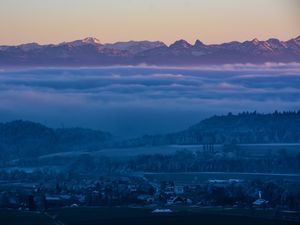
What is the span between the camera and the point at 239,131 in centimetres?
4703

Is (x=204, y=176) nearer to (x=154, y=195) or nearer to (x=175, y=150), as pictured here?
(x=175, y=150)

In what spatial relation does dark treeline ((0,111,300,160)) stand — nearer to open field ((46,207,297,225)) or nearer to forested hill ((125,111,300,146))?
forested hill ((125,111,300,146))

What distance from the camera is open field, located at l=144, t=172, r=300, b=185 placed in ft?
129

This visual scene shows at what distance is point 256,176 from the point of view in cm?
3969

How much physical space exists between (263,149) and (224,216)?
13.6 metres

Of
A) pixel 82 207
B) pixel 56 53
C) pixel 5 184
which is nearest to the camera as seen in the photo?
pixel 82 207

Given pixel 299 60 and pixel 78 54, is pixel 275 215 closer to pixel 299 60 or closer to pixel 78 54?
pixel 299 60

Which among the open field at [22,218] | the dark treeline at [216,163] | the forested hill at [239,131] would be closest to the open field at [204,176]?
the dark treeline at [216,163]

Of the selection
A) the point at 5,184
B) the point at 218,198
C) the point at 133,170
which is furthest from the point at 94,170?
the point at 218,198

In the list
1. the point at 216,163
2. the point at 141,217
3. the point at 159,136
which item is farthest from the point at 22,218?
the point at 159,136

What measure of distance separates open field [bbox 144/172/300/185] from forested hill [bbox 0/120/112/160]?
5.49 m

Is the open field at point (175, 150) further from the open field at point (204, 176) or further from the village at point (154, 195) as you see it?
the village at point (154, 195)

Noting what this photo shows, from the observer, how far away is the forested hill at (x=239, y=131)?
45906 mm

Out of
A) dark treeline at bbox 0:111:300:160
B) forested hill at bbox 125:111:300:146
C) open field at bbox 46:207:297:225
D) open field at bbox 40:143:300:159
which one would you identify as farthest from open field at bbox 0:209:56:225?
forested hill at bbox 125:111:300:146
